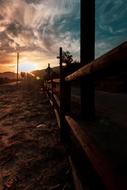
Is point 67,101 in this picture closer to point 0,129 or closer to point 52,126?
point 52,126

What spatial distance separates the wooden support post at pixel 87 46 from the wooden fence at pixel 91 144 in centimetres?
33

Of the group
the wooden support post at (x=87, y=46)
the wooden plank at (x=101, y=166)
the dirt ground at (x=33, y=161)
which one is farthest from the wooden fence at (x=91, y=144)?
the wooden support post at (x=87, y=46)

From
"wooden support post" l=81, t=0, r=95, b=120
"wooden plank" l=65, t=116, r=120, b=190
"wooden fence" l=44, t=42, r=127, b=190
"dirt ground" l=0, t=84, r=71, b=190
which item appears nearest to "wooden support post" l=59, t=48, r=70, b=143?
"wooden fence" l=44, t=42, r=127, b=190

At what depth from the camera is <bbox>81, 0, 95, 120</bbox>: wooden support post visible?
3.36 metres

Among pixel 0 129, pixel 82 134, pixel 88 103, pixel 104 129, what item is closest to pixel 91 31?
pixel 88 103

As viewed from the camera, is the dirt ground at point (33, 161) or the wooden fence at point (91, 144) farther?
the dirt ground at point (33, 161)

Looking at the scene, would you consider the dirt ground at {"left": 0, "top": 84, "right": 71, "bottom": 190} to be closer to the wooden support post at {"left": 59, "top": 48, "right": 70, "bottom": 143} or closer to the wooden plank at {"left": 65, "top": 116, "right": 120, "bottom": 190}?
the wooden support post at {"left": 59, "top": 48, "right": 70, "bottom": 143}

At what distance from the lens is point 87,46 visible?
3.42 metres

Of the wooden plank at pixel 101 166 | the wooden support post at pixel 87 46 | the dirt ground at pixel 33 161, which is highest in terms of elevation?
the wooden support post at pixel 87 46

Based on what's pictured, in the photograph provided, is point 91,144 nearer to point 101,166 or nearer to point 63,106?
point 101,166

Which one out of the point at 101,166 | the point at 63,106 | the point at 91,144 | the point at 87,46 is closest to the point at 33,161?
the point at 63,106

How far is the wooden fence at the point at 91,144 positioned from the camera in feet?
3.41

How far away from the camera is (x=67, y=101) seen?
332 centimetres

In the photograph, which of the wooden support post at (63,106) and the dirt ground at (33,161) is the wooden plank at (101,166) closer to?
the dirt ground at (33,161)
